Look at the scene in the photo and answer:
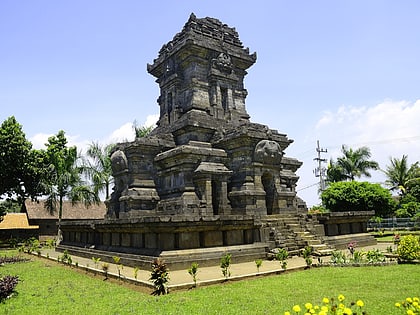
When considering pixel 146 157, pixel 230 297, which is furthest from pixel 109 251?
pixel 230 297

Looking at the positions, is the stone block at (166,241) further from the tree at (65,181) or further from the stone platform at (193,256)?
the tree at (65,181)

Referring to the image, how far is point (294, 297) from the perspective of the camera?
7973 mm

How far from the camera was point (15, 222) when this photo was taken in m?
35.8

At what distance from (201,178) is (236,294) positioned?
9996 millimetres

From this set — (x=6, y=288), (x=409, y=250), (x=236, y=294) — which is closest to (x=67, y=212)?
(x=6, y=288)

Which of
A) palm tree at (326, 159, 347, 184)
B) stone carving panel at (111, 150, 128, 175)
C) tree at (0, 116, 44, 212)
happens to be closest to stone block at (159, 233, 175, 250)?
stone carving panel at (111, 150, 128, 175)

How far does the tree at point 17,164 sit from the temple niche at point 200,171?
39.7 feet

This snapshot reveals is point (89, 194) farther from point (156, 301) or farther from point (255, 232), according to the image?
point (156, 301)

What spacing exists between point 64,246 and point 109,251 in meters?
8.16

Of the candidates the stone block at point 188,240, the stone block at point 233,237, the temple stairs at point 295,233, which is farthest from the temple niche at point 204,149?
the stone block at point 188,240

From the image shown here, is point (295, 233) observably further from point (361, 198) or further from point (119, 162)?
point (361, 198)

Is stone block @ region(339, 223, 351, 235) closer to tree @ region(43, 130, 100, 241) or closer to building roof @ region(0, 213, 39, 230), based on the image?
tree @ region(43, 130, 100, 241)

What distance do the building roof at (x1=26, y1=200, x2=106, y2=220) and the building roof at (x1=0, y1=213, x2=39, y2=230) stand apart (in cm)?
141

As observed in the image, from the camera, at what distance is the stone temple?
44.4 ft
